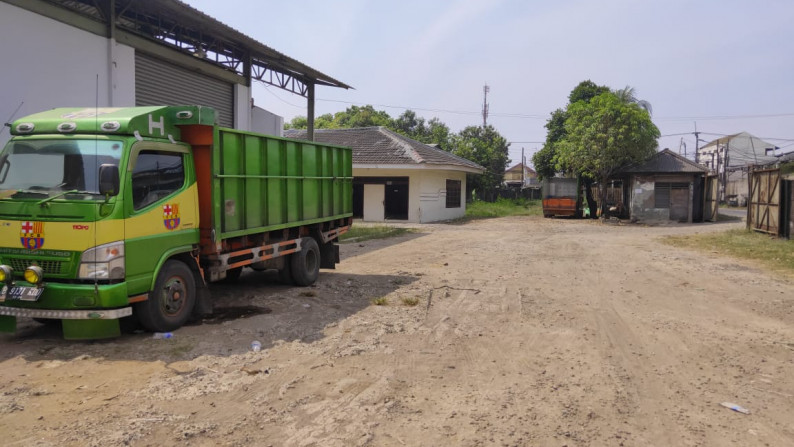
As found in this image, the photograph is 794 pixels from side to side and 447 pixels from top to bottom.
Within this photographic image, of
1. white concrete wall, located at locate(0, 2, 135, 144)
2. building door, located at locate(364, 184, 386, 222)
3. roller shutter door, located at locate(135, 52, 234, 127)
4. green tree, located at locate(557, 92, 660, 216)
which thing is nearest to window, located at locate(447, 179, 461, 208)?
building door, located at locate(364, 184, 386, 222)

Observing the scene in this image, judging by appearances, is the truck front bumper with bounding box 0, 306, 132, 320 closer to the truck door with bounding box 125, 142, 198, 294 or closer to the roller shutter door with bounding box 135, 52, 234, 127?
the truck door with bounding box 125, 142, 198, 294

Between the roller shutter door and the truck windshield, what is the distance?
6.76m

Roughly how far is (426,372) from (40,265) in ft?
13.8

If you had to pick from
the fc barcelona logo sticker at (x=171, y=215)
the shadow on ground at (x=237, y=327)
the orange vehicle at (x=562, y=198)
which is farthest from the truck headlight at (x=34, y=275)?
the orange vehicle at (x=562, y=198)

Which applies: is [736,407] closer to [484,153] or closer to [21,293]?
[21,293]

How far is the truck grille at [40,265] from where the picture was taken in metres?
5.82

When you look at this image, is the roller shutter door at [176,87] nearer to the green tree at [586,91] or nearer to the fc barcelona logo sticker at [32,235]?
the fc barcelona logo sticker at [32,235]

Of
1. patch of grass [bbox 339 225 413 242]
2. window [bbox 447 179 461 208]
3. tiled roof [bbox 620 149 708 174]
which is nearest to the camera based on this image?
patch of grass [bbox 339 225 413 242]

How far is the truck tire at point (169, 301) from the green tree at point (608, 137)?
2564 centimetres

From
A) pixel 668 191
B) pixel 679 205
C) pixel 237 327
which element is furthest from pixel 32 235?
pixel 679 205

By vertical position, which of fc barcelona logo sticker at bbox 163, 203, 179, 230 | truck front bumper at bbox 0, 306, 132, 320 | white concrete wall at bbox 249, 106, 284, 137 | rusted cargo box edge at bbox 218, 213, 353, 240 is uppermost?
white concrete wall at bbox 249, 106, 284, 137

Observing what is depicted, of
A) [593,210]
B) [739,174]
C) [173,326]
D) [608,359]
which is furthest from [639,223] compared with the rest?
[739,174]

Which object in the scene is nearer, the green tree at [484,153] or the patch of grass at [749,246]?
the patch of grass at [749,246]

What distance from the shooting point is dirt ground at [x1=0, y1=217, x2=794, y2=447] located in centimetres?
420
